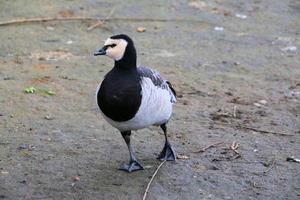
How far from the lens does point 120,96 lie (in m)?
4.62

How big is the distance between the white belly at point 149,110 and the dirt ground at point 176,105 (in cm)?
42

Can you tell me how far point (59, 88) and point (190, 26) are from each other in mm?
2950

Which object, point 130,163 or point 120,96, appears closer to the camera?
point 120,96

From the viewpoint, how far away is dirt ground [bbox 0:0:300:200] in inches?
191

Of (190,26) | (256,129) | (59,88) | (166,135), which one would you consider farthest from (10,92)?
(190,26)

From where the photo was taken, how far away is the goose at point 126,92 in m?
4.63

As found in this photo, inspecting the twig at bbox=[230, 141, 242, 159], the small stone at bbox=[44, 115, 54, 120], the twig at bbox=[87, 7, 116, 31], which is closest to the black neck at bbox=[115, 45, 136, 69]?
the twig at bbox=[230, 141, 242, 159]

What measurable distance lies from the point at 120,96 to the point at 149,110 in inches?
10.5

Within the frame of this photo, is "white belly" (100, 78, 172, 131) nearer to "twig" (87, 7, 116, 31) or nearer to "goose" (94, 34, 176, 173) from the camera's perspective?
"goose" (94, 34, 176, 173)

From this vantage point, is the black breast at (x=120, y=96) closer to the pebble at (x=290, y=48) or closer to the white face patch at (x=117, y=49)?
the white face patch at (x=117, y=49)

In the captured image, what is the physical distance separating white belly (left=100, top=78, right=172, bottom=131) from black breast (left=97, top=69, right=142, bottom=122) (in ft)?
0.16

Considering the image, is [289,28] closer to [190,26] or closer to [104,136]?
[190,26]

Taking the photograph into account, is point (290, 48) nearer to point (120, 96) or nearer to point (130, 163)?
point (130, 163)

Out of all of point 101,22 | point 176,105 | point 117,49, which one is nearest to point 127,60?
point 117,49
